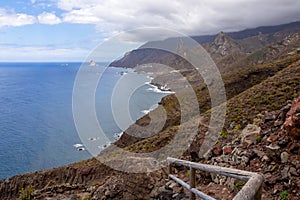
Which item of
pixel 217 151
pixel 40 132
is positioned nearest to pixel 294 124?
pixel 217 151

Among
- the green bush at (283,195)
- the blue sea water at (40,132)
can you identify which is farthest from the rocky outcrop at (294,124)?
the blue sea water at (40,132)

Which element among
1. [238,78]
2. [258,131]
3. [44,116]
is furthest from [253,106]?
[44,116]

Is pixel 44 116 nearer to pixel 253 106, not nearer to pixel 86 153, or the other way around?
pixel 86 153

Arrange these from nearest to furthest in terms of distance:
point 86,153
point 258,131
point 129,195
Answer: point 129,195, point 258,131, point 86,153

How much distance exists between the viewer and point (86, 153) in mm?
38750

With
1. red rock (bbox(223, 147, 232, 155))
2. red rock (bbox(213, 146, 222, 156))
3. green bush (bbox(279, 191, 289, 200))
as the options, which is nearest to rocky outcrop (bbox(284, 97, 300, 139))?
green bush (bbox(279, 191, 289, 200))

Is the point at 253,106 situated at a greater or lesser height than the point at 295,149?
lesser

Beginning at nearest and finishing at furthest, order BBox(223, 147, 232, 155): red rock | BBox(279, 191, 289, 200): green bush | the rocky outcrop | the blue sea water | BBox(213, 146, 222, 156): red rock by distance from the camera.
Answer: BBox(279, 191, 289, 200): green bush < the rocky outcrop < BBox(223, 147, 232, 155): red rock < BBox(213, 146, 222, 156): red rock < the blue sea water

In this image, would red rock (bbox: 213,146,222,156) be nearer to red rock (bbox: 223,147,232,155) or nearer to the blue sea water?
red rock (bbox: 223,147,232,155)

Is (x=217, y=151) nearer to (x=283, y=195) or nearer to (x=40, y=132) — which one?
(x=283, y=195)

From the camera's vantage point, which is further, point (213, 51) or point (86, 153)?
point (213, 51)

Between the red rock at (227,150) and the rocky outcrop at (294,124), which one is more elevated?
the rocky outcrop at (294,124)

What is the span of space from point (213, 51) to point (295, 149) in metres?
191

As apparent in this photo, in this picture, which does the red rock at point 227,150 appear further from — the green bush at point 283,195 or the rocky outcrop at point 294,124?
the green bush at point 283,195
